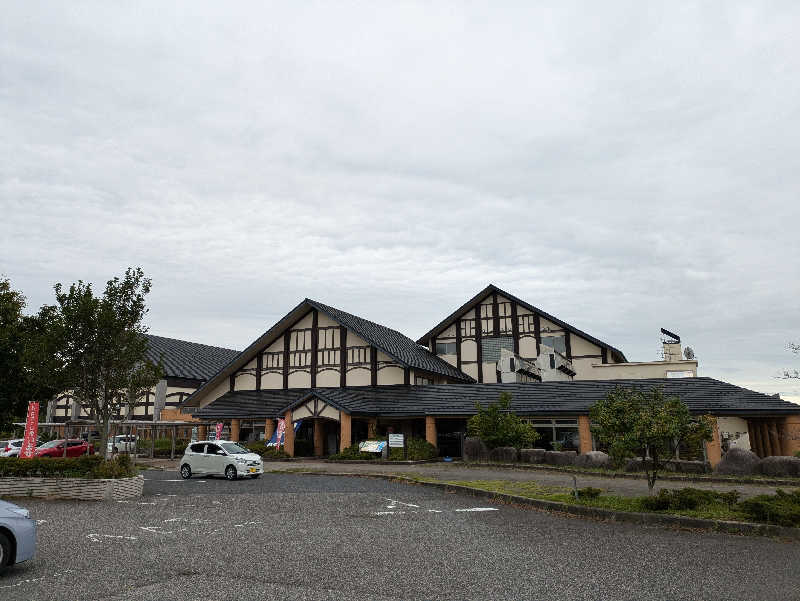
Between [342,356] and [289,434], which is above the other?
[342,356]

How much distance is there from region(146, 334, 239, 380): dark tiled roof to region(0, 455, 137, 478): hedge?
96.7 feet

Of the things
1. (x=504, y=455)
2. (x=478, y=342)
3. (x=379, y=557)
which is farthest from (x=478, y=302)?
(x=379, y=557)

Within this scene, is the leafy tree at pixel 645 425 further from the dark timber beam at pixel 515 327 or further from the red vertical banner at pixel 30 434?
the dark timber beam at pixel 515 327

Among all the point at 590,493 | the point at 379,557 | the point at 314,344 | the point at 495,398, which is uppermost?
the point at 314,344

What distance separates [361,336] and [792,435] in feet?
70.8

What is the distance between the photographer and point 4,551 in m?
7.63

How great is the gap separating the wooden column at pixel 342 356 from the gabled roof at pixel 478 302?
8.92 m

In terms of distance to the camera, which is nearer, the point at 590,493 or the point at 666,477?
the point at 590,493

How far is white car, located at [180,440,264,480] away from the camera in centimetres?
2250

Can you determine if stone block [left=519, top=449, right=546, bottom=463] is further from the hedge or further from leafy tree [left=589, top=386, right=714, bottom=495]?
the hedge

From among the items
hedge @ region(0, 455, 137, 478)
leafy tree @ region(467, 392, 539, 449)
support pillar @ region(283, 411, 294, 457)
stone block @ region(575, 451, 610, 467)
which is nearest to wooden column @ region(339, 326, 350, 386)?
support pillar @ region(283, 411, 294, 457)

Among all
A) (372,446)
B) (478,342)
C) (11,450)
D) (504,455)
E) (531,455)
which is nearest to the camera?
(531,455)

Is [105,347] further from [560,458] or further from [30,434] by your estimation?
[560,458]

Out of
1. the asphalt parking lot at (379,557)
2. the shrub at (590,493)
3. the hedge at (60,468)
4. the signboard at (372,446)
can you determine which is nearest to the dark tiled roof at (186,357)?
the signboard at (372,446)
